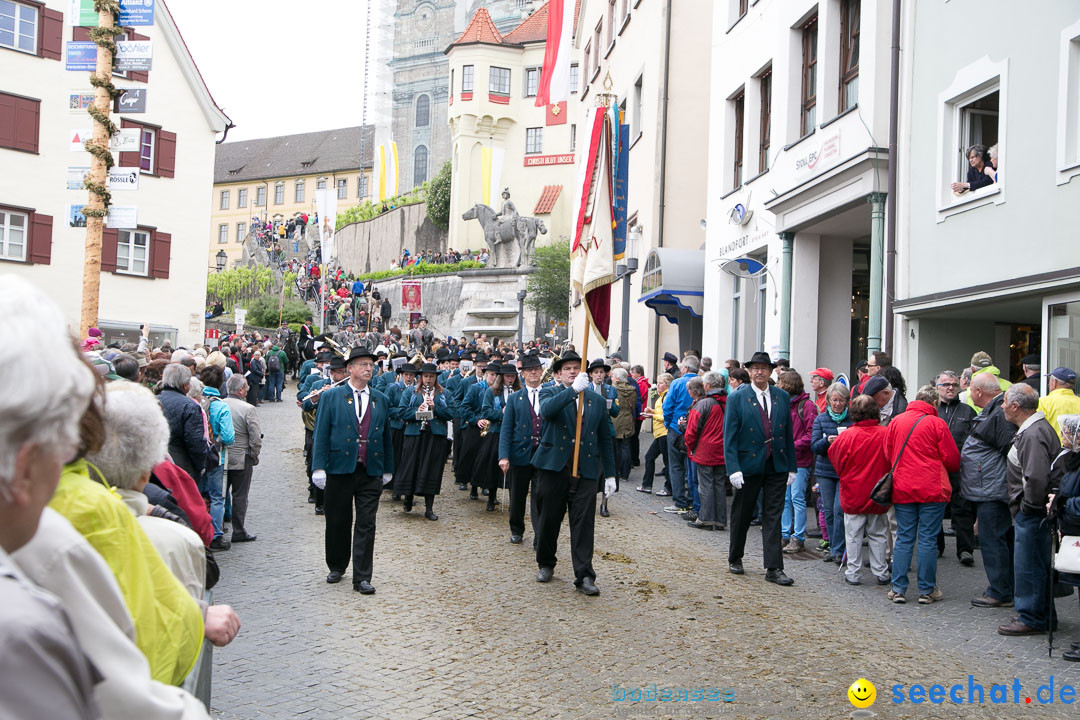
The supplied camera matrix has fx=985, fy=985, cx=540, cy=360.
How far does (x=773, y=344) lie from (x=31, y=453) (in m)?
17.1

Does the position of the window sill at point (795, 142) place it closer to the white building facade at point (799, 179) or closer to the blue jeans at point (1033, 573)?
the white building facade at point (799, 179)

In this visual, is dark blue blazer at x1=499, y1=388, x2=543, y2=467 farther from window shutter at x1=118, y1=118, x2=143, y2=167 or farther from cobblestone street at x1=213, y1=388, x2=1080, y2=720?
window shutter at x1=118, y1=118, x2=143, y2=167

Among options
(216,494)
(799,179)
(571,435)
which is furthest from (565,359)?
(799,179)

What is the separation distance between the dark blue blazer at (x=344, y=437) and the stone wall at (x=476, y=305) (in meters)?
38.8

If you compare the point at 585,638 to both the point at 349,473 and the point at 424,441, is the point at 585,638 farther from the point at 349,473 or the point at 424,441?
the point at 424,441

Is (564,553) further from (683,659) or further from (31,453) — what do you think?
(31,453)

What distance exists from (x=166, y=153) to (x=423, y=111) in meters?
51.6

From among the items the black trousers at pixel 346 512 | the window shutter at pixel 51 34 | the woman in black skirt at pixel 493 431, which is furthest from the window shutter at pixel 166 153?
the black trousers at pixel 346 512

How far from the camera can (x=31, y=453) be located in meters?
1.53

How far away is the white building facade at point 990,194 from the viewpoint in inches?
420

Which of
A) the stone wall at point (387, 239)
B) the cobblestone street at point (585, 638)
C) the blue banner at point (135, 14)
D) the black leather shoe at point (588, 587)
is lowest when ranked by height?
the cobblestone street at point (585, 638)

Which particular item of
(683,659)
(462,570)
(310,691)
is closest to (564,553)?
(462,570)

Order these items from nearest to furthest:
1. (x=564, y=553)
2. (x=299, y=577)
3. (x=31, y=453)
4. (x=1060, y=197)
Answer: (x=31, y=453)
(x=299, y=577)
(x=564, y=553)
(x=1060, y=197)

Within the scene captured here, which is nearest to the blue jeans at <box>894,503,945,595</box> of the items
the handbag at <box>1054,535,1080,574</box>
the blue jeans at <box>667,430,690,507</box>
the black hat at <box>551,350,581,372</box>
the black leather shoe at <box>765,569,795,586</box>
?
the black leather shoe at <box>765,569,795,586</box>
